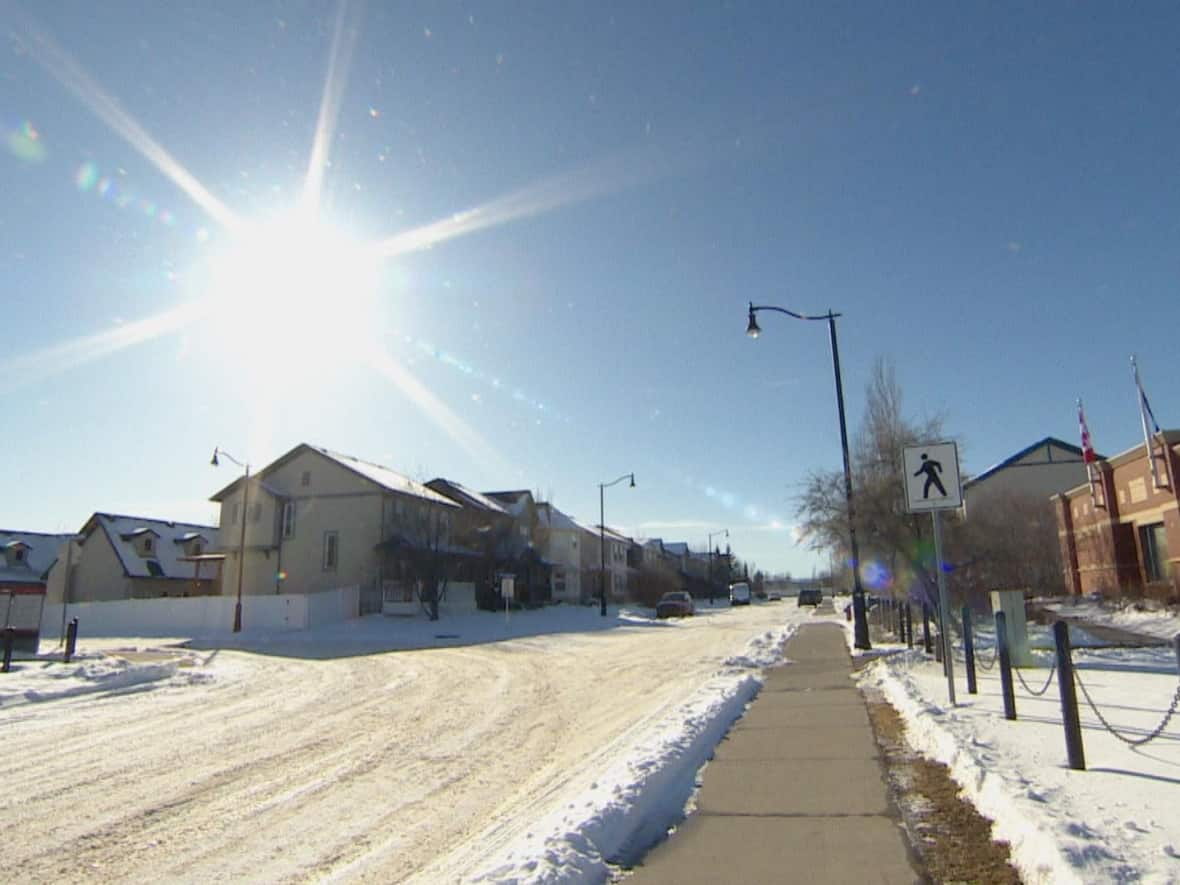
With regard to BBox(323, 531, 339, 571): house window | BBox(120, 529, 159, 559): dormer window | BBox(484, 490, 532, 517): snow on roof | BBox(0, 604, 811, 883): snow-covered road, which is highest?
BBox(484, 490, 532, 517): snow on roof

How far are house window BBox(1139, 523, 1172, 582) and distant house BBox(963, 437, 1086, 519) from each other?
2257cm

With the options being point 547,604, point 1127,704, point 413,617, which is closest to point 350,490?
point 413,617

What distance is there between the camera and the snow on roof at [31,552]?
52625 mm

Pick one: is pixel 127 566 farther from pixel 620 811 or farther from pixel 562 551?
pixel 620 811

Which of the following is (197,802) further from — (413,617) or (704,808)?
(413,617)

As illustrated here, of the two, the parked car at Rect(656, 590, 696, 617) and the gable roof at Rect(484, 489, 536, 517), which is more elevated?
the gable roof at Rect(484, 489, 536, 517)

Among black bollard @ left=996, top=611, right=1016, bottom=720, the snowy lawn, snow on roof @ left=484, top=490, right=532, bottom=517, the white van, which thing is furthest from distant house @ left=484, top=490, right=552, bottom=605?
black bollard @ left=996, top=611, right=1016, bottom=720

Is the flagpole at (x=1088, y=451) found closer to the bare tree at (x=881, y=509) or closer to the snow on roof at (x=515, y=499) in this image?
the bare tree at (x=881, y=509)

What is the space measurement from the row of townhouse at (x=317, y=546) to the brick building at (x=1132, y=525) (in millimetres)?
24859

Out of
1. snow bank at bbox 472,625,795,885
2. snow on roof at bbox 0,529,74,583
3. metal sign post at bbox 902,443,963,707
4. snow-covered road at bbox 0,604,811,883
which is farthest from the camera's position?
snow on roof at bbox 0,529,74,583

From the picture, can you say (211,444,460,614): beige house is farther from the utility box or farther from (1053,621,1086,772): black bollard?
(1053,621,1086,772): black bollard

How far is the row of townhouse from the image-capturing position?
4200cm

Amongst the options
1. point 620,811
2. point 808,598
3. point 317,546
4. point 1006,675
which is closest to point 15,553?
point 317,546

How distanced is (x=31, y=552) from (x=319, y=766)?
191 feet
